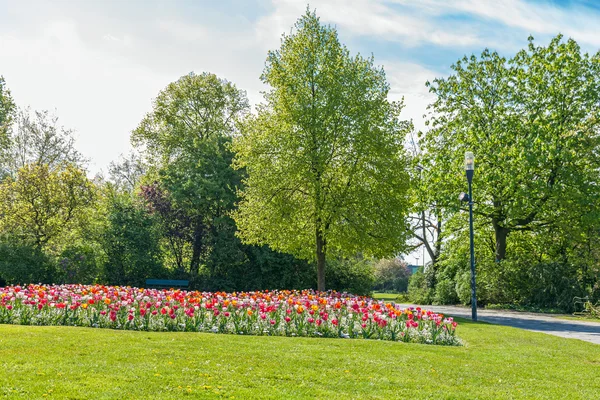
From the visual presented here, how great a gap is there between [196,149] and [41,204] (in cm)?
902

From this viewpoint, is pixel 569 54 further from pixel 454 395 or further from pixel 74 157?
pixel 74 157

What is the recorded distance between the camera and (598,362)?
31.9ft

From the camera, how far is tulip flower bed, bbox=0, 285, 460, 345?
1145 centimetres

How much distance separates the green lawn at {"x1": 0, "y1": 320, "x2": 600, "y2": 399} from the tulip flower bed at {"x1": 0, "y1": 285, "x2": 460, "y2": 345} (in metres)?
0.80

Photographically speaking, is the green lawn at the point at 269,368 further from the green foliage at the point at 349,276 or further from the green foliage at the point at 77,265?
the green foliage at the point at 349,276

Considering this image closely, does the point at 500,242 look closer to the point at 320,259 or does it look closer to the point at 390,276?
the point at 320,259

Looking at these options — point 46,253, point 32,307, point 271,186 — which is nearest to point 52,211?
point 46,253

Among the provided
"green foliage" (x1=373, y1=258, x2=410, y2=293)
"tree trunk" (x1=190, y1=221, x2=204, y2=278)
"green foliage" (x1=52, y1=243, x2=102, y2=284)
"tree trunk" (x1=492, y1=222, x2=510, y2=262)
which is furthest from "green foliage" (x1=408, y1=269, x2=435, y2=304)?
"green foliage" (x1=373, y1=258, x2=410, y2=293)

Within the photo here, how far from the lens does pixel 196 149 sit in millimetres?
31422

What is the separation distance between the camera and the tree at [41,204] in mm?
25375

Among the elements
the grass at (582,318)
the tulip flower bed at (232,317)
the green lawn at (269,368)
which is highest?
the tulip flower bed at (232,317)

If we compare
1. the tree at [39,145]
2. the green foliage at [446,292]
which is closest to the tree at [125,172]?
the tree at [39,145]

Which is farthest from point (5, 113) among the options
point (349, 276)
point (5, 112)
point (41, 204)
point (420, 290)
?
point (420, 290)

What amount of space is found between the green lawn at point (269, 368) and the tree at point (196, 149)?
16539 mm
